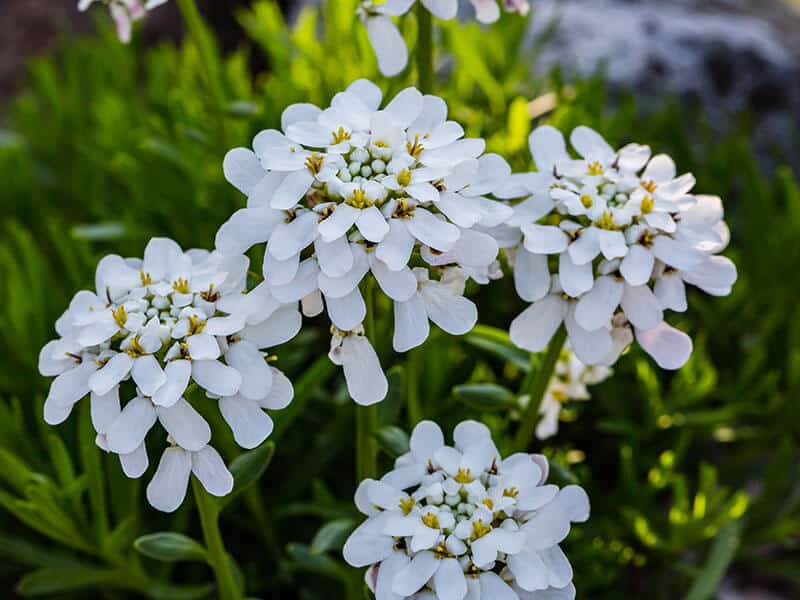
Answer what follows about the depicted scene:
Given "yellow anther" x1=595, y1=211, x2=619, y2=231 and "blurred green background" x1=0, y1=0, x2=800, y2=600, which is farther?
"blurred green background" x1=0, y1=0, x2=800, y2=600

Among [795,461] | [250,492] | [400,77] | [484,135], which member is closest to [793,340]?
[795,461]

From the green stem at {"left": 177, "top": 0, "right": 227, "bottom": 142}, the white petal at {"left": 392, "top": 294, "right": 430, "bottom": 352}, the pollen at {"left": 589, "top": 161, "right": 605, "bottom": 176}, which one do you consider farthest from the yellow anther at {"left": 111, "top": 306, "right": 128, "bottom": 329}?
the green stem at {"left": 177, "top": 0, "right": 227, "bottom": 142}

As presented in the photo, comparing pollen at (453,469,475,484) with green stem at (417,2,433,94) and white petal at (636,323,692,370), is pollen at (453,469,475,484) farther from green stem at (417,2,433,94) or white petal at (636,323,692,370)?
green stem at (417,2,433,94)

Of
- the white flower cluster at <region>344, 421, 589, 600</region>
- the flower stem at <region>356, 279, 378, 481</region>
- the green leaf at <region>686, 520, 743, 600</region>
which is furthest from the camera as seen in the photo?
the green leaf at <region>686, 520, 743, 600</region>

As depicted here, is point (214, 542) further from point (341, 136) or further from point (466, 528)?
point (341, 136)

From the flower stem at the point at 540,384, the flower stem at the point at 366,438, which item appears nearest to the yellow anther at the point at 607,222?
the flower stem at the point at 540,384

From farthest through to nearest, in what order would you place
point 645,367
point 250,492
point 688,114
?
point 688,114 → point 645,367 → point 250,492

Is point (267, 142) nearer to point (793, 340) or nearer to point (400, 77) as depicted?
point (400, 77)
